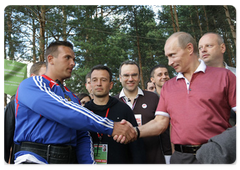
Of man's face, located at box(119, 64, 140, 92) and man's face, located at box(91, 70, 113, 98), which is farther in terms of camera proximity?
man's face, located at box(119, 64, 140, 92)

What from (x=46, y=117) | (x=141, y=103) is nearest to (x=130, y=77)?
(x=141, y=103)

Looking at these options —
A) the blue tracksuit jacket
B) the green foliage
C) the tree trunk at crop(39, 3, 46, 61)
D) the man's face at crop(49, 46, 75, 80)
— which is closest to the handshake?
the blue tracksuit jacket

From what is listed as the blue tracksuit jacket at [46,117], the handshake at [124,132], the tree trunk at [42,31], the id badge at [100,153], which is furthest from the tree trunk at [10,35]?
the handshake at [124,132]

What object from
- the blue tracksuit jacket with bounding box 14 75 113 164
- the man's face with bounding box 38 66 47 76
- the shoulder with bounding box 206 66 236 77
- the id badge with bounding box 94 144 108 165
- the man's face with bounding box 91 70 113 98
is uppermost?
the man's face with bounding box 38 66 47 76

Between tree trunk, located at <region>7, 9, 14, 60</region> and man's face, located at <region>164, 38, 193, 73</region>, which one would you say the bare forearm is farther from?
tree trunk, located at <region>7, 9, 14, 60</region>

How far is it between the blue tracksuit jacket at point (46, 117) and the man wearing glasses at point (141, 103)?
1.10m

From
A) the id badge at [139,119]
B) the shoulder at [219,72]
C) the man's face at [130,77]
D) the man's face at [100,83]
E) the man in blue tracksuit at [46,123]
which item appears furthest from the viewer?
the man's face at [130,77]

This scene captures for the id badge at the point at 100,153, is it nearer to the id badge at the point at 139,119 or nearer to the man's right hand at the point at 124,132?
the man's right hand at the point at 124,132

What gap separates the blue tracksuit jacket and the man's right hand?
0.25 m

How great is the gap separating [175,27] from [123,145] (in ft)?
41.4

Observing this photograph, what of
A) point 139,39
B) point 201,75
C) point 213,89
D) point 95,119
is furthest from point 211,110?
point 139,39

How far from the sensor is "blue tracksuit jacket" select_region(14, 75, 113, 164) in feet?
6.76

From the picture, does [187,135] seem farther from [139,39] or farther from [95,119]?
[139,39]

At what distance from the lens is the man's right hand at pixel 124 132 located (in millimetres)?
2482
